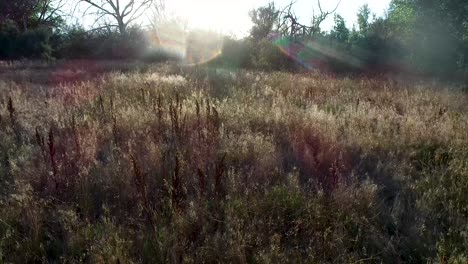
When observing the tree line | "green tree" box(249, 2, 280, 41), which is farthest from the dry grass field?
"green tree" box(249, 2, 280, 41)

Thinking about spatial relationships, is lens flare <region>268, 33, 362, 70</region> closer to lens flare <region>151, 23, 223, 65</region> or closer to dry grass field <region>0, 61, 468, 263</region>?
lens flare <region>151, 23, 223, 65</region>

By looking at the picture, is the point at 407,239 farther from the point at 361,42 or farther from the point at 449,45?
the point at 361,42

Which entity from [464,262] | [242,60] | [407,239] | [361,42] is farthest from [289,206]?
[361,42]

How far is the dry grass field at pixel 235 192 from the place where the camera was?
234 cm

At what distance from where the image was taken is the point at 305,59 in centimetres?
2389

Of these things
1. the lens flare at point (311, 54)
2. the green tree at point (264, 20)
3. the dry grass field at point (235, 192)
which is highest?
the green tree at point (264, 20)

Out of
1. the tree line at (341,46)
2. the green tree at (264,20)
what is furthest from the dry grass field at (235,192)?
the green tree at (264,20)

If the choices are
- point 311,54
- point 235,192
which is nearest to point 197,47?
point 311,54

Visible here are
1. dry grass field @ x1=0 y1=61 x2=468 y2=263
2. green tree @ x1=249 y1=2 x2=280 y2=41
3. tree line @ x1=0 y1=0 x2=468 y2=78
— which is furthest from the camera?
green tree @ x1=249 y1=2 x2=280 y2=41

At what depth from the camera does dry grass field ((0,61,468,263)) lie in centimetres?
234

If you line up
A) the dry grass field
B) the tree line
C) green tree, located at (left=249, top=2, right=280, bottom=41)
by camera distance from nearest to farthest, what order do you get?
the dry grass field, the tree line, green tree, located at (left=249, top=2, right=280, bottom=41)

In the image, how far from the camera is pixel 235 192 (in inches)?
114

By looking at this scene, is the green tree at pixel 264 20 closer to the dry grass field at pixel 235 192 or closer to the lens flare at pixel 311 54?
the lens flare at pixel 311 54

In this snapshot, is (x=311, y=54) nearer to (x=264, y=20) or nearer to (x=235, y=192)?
(x=264, y=20)
